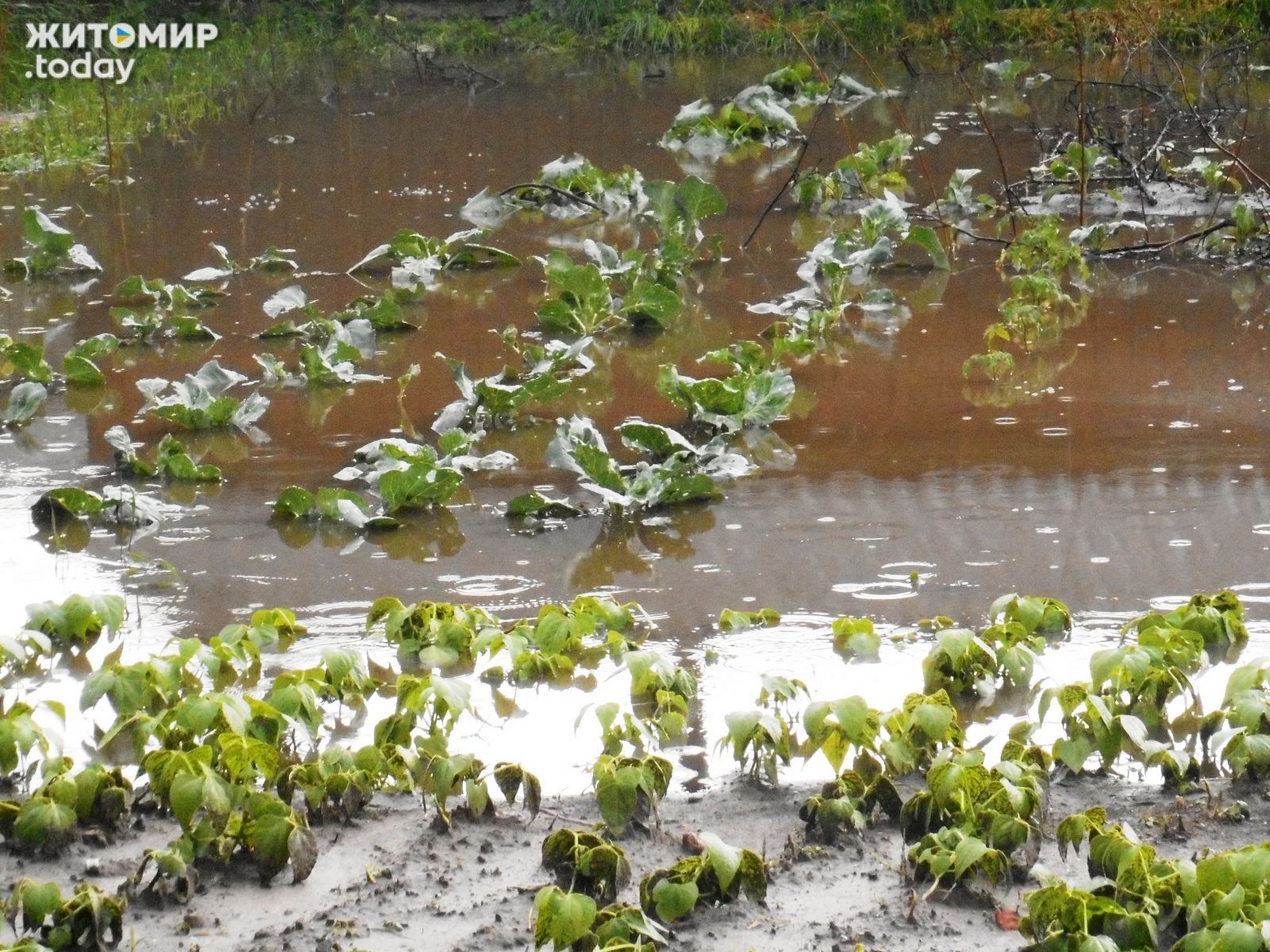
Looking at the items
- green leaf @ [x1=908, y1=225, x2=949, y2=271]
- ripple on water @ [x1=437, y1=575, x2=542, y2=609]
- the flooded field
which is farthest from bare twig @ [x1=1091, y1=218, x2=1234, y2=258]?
ripple on water @ [x1=437, y1=575, x2=542, y2=609]

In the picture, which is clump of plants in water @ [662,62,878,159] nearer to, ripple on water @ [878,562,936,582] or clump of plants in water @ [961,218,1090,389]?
clump of plants in water @ [961,218,1090,389]

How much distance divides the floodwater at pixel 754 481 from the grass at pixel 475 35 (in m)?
4.06

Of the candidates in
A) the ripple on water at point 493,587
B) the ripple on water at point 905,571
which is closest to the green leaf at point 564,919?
the ripple on water at point 493,587

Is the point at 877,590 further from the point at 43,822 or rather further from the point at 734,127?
the point at 734,127

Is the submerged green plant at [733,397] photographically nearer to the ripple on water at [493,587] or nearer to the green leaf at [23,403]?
the ripple on water at [493,587]

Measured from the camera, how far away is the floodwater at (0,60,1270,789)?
3.46m

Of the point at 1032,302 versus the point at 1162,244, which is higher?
the point at 1162,244

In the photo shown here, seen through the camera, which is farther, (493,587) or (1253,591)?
(493,587)

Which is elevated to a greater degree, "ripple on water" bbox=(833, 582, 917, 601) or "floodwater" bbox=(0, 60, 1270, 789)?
"floodwater" bbox=(0, 60, 1270, 789)

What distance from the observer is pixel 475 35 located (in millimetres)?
16422

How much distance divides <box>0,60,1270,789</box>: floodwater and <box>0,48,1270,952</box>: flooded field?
0.01 metres

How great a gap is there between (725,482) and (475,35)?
13.2 metres

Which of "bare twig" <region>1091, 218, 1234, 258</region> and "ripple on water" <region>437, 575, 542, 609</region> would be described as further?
"bare twig" <region>1091, 218, 1234, 258</region>

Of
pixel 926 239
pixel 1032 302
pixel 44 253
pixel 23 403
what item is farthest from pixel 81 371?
pixel 1032 302
